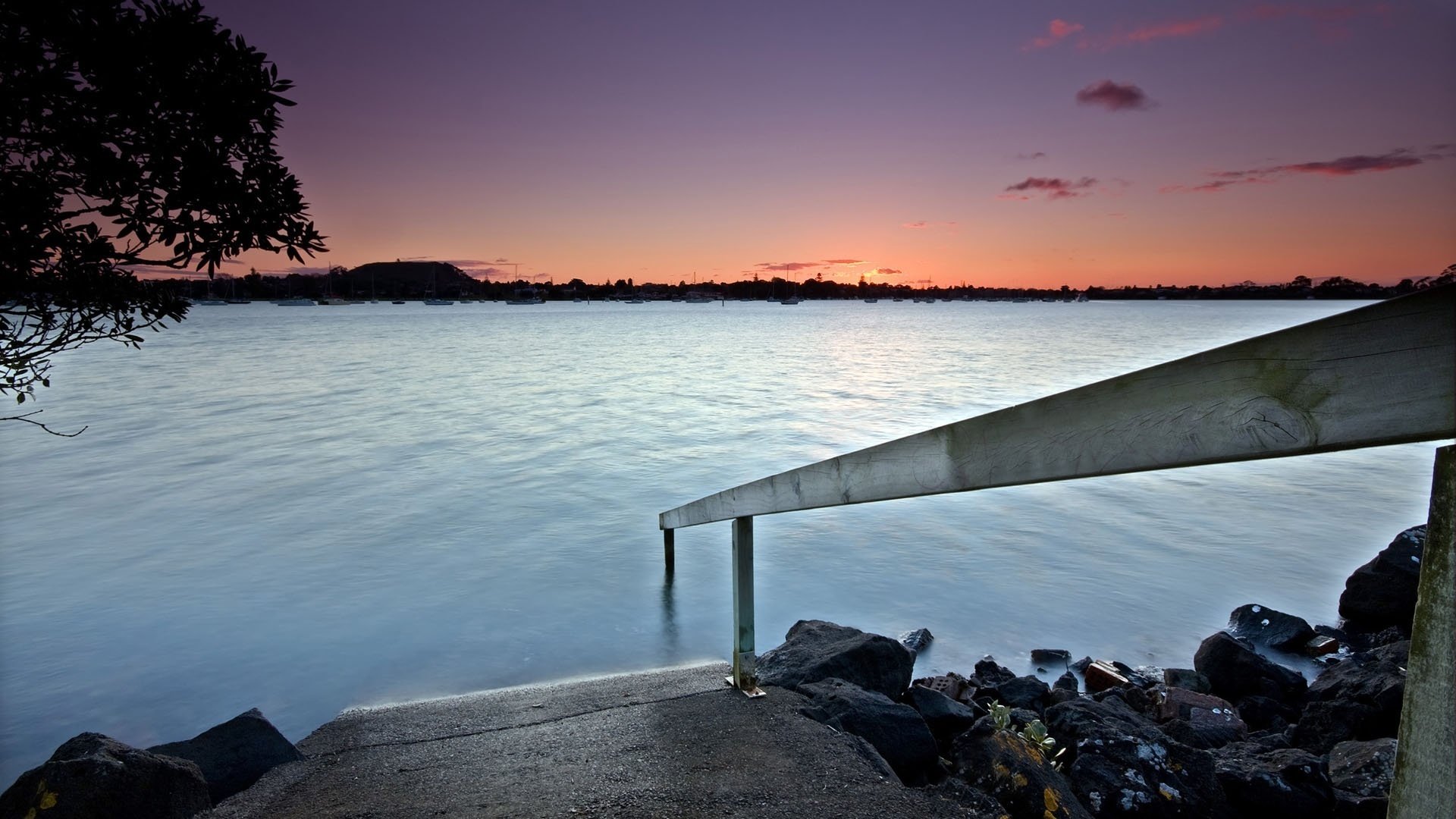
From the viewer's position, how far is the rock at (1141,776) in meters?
3.41

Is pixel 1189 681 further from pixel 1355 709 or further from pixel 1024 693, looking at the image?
pixel 1024 693

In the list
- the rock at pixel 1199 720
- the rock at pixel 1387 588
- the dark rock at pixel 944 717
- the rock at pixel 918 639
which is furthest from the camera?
the rock at pixel 1387 588

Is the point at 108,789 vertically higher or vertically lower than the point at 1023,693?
higher

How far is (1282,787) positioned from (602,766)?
3.15 m

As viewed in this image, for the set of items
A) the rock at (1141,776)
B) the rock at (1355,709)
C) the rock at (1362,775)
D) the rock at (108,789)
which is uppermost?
the rock at (108,789)

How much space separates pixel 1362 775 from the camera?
3.79 metres

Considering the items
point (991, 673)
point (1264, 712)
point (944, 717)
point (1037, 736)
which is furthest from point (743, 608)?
point (1264, 712)

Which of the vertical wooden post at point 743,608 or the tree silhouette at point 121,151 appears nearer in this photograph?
the tree silhouette at point 121,151

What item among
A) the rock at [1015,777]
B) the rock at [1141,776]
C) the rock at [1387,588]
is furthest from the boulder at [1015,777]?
the rock at [1387,588]

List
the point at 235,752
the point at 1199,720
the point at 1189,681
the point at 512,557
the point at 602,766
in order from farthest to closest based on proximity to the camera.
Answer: the point at 512,557 < the point at 1189,681 < the point at 1199,720 < the point at 235,752 < the point at 602,766

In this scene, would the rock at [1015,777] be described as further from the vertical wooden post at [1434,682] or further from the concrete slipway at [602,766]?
the vertical wooden post at [1434,682]

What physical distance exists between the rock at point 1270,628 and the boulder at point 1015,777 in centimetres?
488

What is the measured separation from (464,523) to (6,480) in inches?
372

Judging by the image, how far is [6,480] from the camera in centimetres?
1368
